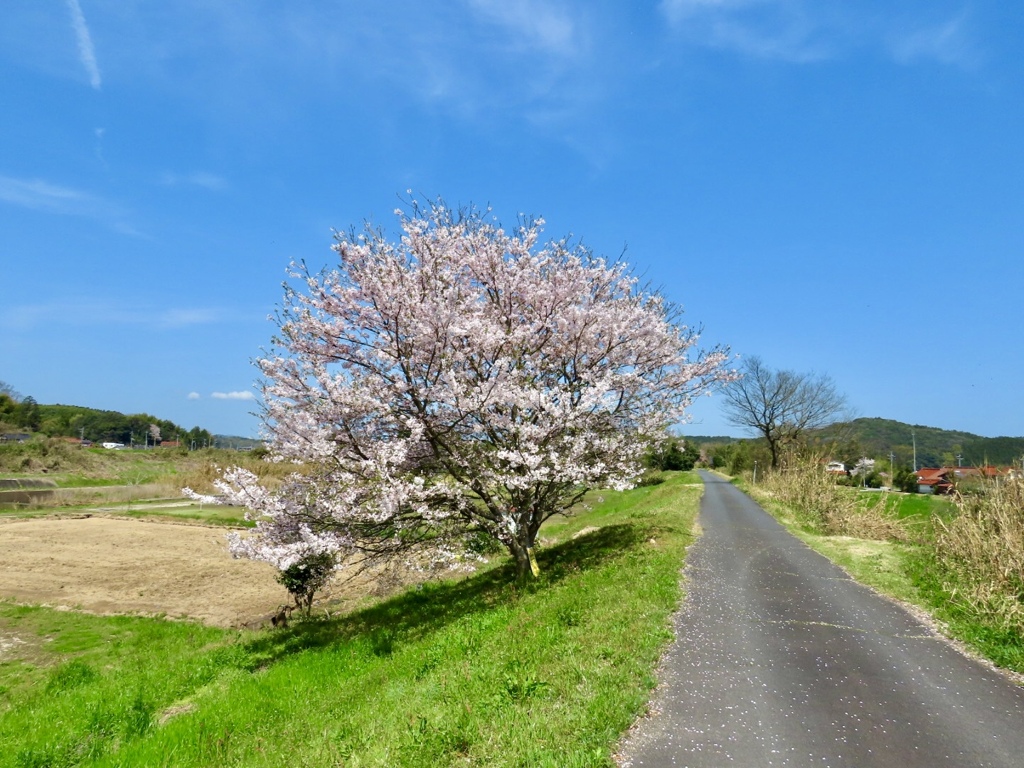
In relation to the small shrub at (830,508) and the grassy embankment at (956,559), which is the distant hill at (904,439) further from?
the grassy embankment at (956,559)

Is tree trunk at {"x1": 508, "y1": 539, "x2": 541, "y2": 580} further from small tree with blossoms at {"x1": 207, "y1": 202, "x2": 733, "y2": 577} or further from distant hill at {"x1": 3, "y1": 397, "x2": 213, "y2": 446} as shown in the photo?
distant hill at {"x1": 3, "y1": 397, "x2": 213, "y2": 446}

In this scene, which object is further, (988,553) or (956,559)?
(956,559)

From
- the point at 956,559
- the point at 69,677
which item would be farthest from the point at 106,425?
the point at 956,559

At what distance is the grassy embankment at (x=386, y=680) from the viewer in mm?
6281

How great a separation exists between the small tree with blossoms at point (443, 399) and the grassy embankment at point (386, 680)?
2.20 metres

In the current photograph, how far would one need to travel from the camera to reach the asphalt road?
220 inches

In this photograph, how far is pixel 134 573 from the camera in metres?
27.0

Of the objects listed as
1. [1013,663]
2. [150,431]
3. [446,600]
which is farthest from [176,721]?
[150,431]

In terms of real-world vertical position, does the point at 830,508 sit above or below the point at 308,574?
above

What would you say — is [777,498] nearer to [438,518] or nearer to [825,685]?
[438,518]

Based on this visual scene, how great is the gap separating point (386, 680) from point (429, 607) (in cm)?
556

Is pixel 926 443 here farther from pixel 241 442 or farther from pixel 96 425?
pixel 96 425

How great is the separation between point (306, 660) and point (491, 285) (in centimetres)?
950

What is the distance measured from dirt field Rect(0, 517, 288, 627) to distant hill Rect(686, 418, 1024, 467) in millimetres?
22994
